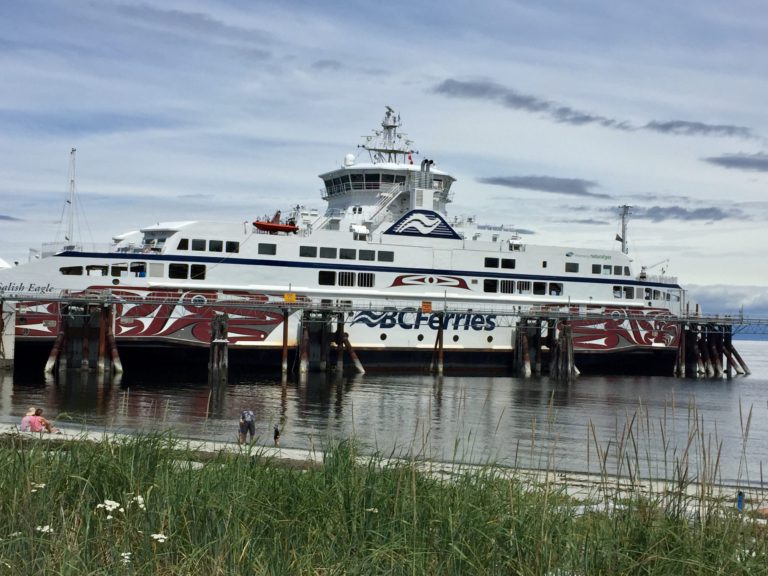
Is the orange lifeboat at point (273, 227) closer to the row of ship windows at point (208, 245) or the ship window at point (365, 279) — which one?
the row of ship windows at point (208, 245)

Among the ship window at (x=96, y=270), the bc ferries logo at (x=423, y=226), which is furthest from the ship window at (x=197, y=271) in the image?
the bc ferries logo at (x=423, y=226)

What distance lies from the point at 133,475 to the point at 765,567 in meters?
5.22

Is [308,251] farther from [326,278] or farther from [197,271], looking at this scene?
[197,271]

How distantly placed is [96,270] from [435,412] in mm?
17499

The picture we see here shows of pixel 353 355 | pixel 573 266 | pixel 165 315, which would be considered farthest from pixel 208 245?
pixel 573 266

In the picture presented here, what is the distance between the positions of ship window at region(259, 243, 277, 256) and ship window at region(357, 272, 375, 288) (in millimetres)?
4236

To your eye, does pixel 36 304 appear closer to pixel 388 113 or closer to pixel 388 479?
pixel 388 113

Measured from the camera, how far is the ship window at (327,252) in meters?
39.7

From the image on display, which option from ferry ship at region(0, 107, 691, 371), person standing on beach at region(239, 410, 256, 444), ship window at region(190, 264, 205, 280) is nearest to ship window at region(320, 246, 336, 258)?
ferry ship at region(0, 107, 691, 371)

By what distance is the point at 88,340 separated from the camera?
35.6 meters

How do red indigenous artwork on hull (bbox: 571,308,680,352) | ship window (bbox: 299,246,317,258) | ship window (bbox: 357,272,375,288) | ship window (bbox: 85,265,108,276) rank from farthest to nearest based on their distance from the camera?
red indigenous artwork on hull (bbox: 571,308,680,352) < ship window (bbox: 357,272,375,288) < ship window (bbox: 299,246,317,258) < ship window (bbox: 85,265,108,276)

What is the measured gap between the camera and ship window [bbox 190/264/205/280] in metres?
37.5

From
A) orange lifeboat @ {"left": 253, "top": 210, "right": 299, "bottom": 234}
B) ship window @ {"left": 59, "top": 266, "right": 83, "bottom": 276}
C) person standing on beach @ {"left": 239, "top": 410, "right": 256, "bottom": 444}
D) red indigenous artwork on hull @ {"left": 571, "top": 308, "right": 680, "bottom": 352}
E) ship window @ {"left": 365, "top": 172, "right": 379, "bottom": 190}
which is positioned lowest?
person standing on beach @ {"left": 239, "top": 410, "right": 256, "bottom": 444}

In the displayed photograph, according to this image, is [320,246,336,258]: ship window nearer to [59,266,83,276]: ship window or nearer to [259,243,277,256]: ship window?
[259,243,277,256]: ship window
